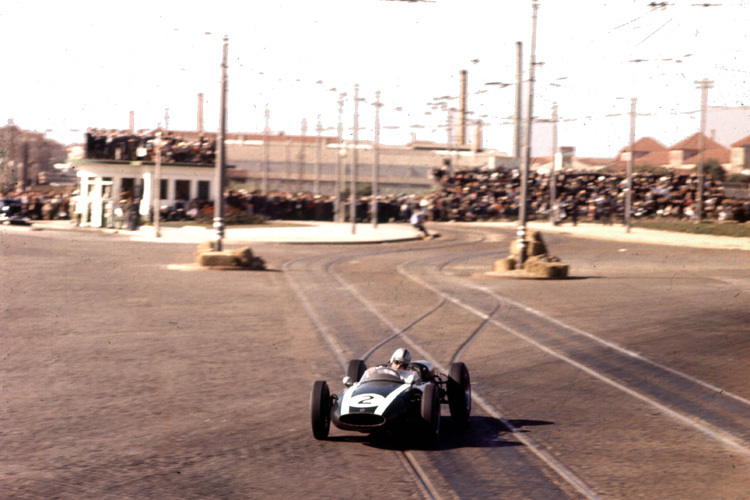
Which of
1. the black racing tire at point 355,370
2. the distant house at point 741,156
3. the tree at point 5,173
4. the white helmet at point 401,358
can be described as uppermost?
the distant house at point 741,156

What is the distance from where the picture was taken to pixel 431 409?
9.02m

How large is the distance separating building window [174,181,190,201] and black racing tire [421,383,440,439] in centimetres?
5664

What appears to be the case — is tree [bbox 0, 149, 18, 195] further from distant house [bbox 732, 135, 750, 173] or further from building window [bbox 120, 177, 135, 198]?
distant house [bbox 732, 135, 750, 173]

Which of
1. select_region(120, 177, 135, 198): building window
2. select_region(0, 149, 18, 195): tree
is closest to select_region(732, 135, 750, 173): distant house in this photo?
select_region(120, 177, 135, 198): building window

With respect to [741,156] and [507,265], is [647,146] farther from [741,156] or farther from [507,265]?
[507,265]

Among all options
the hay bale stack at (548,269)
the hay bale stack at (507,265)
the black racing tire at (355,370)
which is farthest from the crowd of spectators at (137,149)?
the black racing tire at (355,370)

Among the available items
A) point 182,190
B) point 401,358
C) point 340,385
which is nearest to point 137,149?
point 182,190

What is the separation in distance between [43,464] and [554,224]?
6382 centimetres

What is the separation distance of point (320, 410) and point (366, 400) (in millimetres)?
532

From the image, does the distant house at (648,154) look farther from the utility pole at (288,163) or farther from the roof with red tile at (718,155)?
the utility pole at (288,163)

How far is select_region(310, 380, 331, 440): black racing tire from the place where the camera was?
9219mm

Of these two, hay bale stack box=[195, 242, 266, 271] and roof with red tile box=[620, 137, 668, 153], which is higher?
roof with red tile box=[620, 137, 668, 153]

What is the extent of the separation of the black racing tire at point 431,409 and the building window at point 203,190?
57302mm

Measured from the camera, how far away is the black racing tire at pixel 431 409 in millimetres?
9019
